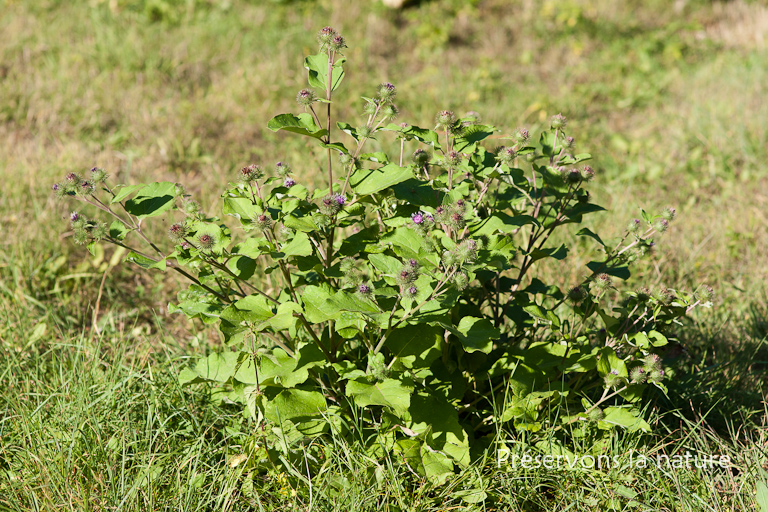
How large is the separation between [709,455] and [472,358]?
3.12ft

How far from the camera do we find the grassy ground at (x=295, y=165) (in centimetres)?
216

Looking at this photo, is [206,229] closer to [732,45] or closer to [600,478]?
[600,478]

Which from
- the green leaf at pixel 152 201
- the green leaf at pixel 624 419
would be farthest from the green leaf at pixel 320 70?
the green leaf at pixel 624 419

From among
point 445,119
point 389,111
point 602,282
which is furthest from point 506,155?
point 602,282

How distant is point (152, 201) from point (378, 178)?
667mm

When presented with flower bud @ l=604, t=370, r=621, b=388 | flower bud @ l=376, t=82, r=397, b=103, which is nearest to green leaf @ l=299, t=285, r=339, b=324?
flower bud @ l=376, t=82, r=397, b=103

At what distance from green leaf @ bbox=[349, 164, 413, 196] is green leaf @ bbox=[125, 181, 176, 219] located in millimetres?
533

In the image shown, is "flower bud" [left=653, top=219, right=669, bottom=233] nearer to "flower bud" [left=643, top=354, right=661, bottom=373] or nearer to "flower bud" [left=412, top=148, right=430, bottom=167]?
"flower bud" [left=643, top=354, right=661, bottom=373]

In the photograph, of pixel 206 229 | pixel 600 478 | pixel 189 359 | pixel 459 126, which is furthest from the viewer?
pixel 189 359

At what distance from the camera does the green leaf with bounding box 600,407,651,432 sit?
2.07 meters

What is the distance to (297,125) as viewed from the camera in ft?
5.70

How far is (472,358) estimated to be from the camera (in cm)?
221

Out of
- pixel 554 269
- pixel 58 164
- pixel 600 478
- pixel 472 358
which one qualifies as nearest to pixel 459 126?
pixel 472 358

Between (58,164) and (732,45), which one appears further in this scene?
(732,45)
